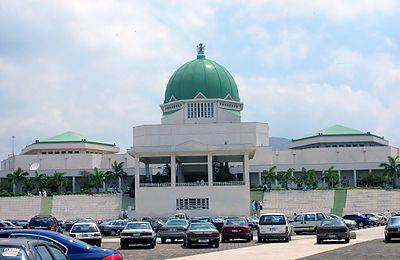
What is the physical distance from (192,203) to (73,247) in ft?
197

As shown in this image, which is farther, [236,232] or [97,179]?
[97,179]

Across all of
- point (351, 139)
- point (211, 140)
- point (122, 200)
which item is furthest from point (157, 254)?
point (351, 139)

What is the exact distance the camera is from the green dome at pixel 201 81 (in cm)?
9619

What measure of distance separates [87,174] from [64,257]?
90727 mm

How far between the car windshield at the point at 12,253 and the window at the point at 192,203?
64.4 metres

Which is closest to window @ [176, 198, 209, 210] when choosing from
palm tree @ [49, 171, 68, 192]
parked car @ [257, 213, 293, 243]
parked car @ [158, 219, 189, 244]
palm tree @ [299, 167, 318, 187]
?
palm tree @ [299, 167, 318, 187]

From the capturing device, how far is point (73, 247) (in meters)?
14.2

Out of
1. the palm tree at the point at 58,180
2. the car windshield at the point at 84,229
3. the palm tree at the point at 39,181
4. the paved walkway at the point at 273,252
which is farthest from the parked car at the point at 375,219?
the palm tree at the point at 39,181

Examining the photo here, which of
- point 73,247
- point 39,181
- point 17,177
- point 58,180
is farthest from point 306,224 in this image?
point 17,177

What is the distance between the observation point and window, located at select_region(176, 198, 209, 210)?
73250 mm

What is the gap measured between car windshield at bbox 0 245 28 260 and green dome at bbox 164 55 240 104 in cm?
8718

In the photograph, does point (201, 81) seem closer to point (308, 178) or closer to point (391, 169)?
point (308, 178)

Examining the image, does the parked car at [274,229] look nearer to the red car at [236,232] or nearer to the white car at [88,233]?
the red car at [236,232]

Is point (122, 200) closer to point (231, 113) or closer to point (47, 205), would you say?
point (47, 205)
